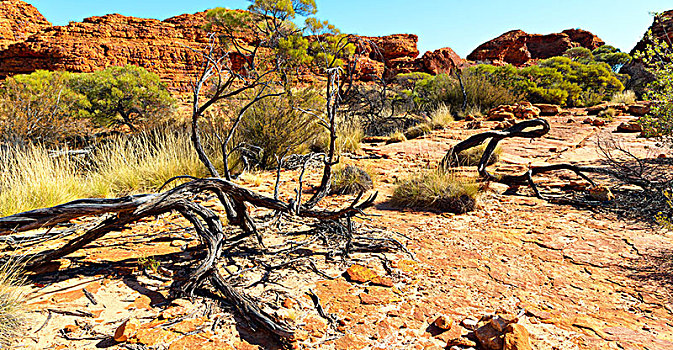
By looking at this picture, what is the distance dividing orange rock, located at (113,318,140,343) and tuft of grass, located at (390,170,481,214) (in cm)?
323

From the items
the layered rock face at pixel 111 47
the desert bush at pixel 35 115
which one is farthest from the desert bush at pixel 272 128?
the layered rock face at pixel 111 47

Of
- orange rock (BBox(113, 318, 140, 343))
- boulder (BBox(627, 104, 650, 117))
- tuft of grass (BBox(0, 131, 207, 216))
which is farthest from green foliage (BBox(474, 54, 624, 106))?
orange rock (BBox(113, 318, 140, 343))

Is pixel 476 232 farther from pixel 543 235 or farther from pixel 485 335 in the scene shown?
pixel 485 335

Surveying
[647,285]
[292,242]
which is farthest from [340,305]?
[647,285]

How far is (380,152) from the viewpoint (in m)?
7.92

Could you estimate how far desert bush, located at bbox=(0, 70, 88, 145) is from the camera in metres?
6.21

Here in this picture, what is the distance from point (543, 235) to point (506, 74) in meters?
14.7

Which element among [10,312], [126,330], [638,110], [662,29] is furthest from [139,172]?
[662,29]

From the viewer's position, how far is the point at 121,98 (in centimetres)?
994

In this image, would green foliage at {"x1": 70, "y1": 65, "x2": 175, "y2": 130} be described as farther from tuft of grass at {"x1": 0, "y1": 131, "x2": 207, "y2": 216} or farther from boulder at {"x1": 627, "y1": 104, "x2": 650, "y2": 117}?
boulder at {"x1": 627, "y1": 104, "x2": 650, "y2": 117}

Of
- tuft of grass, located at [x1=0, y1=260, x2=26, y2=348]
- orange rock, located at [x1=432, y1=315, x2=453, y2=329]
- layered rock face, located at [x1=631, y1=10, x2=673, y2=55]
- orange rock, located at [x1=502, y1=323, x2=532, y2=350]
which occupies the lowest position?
orange rock, located at [x1=432, y1=315, x2=453, y2=329]

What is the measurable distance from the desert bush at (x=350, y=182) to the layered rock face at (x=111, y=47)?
2526cm

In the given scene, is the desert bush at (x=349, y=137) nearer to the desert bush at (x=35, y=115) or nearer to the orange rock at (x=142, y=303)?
the desert bush at (x=35, y=115)

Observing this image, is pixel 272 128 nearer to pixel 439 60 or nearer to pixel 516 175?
pixel 516 175
